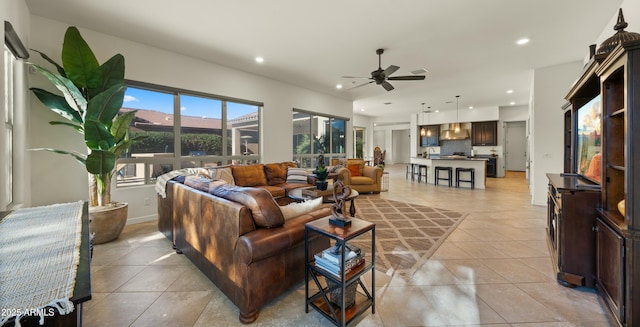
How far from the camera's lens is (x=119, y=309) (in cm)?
187

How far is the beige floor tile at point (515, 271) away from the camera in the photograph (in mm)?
2270

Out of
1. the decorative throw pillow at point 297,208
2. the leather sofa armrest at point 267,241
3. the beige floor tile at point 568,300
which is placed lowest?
the beige floor tile at point 568,300

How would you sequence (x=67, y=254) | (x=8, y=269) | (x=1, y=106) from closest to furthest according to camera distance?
(x=8, y=269) → (x=67, y=254) → (x=1, y=106)

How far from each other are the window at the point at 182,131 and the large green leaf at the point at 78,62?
0.87 m

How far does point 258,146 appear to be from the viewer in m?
5.80

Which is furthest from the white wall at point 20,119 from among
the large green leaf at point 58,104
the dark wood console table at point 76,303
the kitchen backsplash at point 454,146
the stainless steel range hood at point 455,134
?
the kitchen backsplash at point 454,146

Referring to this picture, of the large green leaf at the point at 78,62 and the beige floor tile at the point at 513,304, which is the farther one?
the large green leaf at the point at 78,62

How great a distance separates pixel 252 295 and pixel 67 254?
104cm

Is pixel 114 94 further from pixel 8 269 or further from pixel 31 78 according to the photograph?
pixel 8 269

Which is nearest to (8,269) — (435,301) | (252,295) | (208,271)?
(252,295)

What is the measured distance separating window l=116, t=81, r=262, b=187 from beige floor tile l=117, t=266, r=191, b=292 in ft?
6.14

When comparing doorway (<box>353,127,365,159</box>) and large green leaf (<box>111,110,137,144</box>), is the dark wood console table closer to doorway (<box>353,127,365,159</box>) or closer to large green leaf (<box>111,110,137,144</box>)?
large green leaf (<box>111,110,137,144</box>)

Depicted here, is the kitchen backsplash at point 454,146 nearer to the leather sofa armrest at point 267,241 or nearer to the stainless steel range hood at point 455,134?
the stainless steel range hood at point 455,134

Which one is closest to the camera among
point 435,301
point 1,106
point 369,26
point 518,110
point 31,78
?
point 435,301
